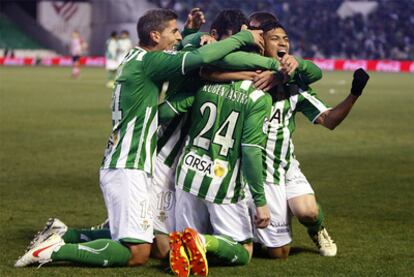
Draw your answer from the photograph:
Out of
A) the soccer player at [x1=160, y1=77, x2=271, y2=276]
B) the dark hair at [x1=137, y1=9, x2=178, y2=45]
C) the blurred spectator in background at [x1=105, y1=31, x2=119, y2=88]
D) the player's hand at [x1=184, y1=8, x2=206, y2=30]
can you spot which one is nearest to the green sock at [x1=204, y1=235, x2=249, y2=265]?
the soccer player at [x1=160, y1=77, x2=271, y2=276]

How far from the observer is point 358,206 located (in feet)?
33.3

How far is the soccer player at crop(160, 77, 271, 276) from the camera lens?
6832 millimetres

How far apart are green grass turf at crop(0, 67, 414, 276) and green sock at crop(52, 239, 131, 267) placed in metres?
0.08

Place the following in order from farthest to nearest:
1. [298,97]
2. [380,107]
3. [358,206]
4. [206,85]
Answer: [380,107], [358,206], [298,97], [206,85]

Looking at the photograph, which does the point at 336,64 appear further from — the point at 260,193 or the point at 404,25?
the point at 260,193

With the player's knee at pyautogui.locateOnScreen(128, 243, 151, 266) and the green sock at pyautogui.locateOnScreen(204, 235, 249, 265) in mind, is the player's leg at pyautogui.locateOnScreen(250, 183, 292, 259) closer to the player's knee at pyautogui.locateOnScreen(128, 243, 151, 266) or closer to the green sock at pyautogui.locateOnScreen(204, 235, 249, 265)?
the green sock at pyautogui.locateOnScreen(204, 235, 249, 265)

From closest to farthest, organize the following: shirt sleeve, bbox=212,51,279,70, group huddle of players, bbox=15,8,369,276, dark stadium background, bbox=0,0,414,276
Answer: group huddle of players, bbox=15,8,369,276 → shirt sleeve, bbox=212,51,279,70 → dark stadium background, bbox=0,0,414,276

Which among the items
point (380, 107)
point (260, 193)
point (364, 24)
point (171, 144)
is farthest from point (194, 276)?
point (364, 24)

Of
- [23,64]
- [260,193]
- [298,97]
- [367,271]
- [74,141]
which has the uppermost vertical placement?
[298,97]

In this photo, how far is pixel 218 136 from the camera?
7.04 meters

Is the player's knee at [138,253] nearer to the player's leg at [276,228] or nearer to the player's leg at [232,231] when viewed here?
the player's leg at [232,231]

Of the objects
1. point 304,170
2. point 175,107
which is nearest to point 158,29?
point 175,107

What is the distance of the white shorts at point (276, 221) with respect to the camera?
7473mm

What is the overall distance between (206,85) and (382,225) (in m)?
2.74
